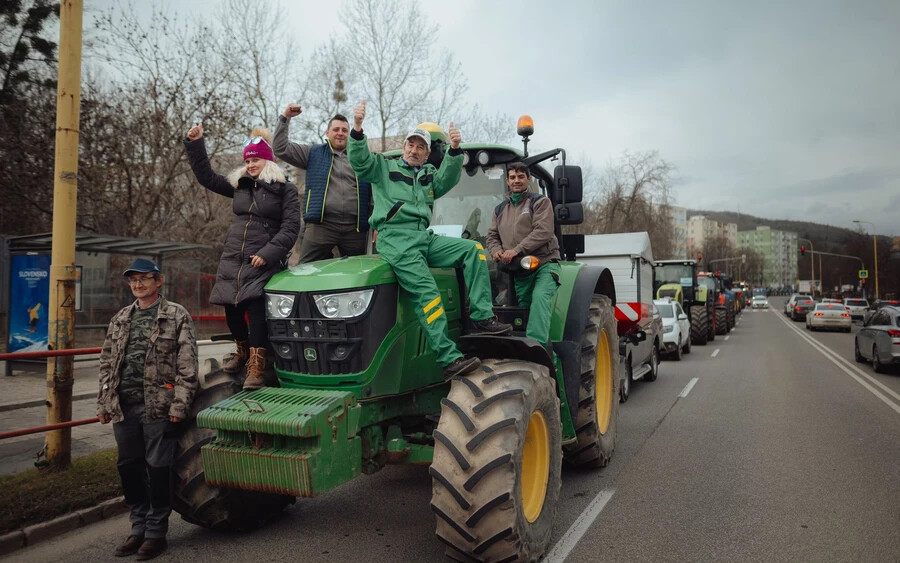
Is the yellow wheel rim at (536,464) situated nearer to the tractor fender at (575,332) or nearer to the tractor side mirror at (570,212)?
the tractor fender at (575,332)

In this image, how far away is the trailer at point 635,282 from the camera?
11.8 m

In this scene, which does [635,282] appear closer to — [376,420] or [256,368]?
[376,420]

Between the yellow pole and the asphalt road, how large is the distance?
1.15 m

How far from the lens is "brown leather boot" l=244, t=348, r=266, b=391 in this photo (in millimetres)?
4008

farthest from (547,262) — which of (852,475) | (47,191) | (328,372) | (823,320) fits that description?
(823,320)

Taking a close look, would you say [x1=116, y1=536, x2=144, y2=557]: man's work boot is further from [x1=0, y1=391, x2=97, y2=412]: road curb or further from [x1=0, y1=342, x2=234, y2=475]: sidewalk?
[x1=0, y1=391, x2=97, y2=412]: road curb

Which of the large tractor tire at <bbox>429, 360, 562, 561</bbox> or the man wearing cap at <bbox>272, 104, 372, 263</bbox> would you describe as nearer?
the large tractor tire at <bbox>429, 360, 562, 561</bbox>

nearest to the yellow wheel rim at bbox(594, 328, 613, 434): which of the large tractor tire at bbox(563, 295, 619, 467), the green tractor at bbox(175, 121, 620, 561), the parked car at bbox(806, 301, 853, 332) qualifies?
the large tractor tire at bbox(563, 295, 619, 467)

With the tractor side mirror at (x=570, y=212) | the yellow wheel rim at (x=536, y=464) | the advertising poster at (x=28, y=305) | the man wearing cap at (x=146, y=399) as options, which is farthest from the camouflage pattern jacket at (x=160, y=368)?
the advertising poster at (x=28, y=305)

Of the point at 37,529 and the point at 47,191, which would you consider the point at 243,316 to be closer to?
the point at 37,529

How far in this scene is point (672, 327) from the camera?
55.3ft

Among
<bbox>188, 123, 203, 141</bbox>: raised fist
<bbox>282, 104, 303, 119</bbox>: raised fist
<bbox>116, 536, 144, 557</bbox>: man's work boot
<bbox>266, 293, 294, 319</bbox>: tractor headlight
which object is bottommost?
<bbox>116, 536, 144, 557</bbox>: man's work boot

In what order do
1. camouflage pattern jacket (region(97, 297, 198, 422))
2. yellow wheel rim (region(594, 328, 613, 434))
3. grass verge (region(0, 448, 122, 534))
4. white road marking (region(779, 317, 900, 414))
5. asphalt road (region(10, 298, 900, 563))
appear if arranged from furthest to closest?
1. white road marking (region(779, 317, 900, 414))
2. yellow wheel rim (region(594, 328, 613, 434))
3. grass verge (region(0, 448, 122, 534))
4. asphalt road (region(10, 298, 900, 563))
5. camouflage pattern jacket (region(97, 297, 198, 422))

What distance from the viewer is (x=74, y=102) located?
561 centimetres
